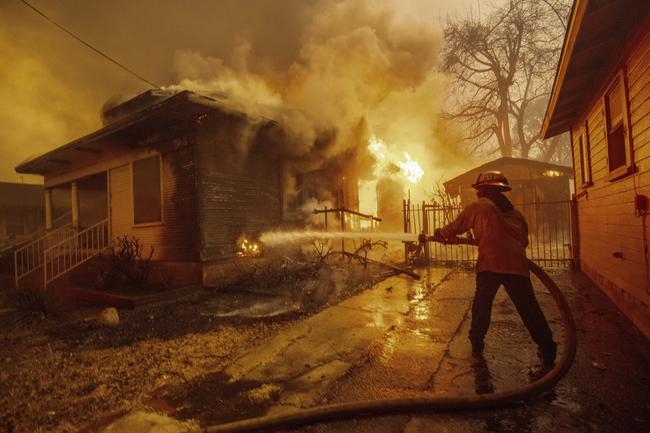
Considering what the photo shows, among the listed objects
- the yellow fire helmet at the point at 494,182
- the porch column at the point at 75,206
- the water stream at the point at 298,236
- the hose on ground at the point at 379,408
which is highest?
the porch column at the point at 75,206

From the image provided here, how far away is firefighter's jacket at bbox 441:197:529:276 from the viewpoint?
136 inches

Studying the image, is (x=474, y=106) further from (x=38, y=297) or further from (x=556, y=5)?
(x=38, y=297)

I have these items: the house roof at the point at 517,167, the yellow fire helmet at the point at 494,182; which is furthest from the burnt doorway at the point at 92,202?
the house roof at the point at 517,167

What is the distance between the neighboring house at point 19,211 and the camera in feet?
94.3

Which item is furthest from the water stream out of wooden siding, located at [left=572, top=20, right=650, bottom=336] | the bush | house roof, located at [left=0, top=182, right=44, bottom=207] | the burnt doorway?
house roof, located at [left=0, top=182, right=44, bottom=207]

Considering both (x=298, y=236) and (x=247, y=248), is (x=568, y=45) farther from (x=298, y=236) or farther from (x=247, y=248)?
(x=298, y=236)

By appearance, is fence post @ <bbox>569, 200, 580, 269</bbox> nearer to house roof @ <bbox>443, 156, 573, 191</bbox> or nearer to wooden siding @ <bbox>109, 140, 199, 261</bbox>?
wooden siding @ <bbox>109, 140, 199, 261</bbox>

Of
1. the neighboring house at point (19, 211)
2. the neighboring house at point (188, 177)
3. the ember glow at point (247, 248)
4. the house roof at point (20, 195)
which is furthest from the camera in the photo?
the house roof at point (20, 195)

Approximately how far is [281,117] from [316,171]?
10.9 feet

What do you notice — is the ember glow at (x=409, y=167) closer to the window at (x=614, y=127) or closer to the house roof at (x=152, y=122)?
the house roof at (x=152, y=122)

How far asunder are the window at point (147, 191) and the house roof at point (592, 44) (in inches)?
357

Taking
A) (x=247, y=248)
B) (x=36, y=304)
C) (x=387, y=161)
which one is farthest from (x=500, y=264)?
(x=387, y=161)

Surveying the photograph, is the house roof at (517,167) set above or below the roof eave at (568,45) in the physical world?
above

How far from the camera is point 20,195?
99.7ft
